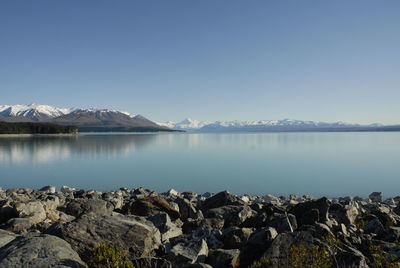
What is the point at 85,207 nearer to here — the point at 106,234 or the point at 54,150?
the point at 106,234

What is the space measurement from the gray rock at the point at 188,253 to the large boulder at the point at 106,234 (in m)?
0.59

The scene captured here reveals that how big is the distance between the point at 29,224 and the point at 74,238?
3406mm

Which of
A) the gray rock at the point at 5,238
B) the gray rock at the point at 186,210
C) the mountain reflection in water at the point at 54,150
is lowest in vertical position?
the mountain reflection in water at the point at 54,150

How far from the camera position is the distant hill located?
552 feet

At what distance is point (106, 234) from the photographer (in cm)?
776

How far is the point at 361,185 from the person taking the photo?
30.9 meters

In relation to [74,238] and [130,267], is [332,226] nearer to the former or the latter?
[130,267]

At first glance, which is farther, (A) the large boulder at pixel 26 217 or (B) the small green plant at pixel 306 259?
(A) the large boulder at pixel 26 217

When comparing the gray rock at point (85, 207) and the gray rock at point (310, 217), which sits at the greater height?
the gray rock at point (310, 217)

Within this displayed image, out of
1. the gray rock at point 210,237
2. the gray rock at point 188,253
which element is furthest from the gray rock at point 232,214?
the gray rock at point 188,253

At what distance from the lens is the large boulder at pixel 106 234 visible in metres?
7.47

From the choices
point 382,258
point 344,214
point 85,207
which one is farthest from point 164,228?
point 344,214

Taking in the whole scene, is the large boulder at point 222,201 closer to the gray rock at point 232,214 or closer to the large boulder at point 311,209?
the gray rock at point 232,214

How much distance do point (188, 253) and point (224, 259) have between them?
0.85m
